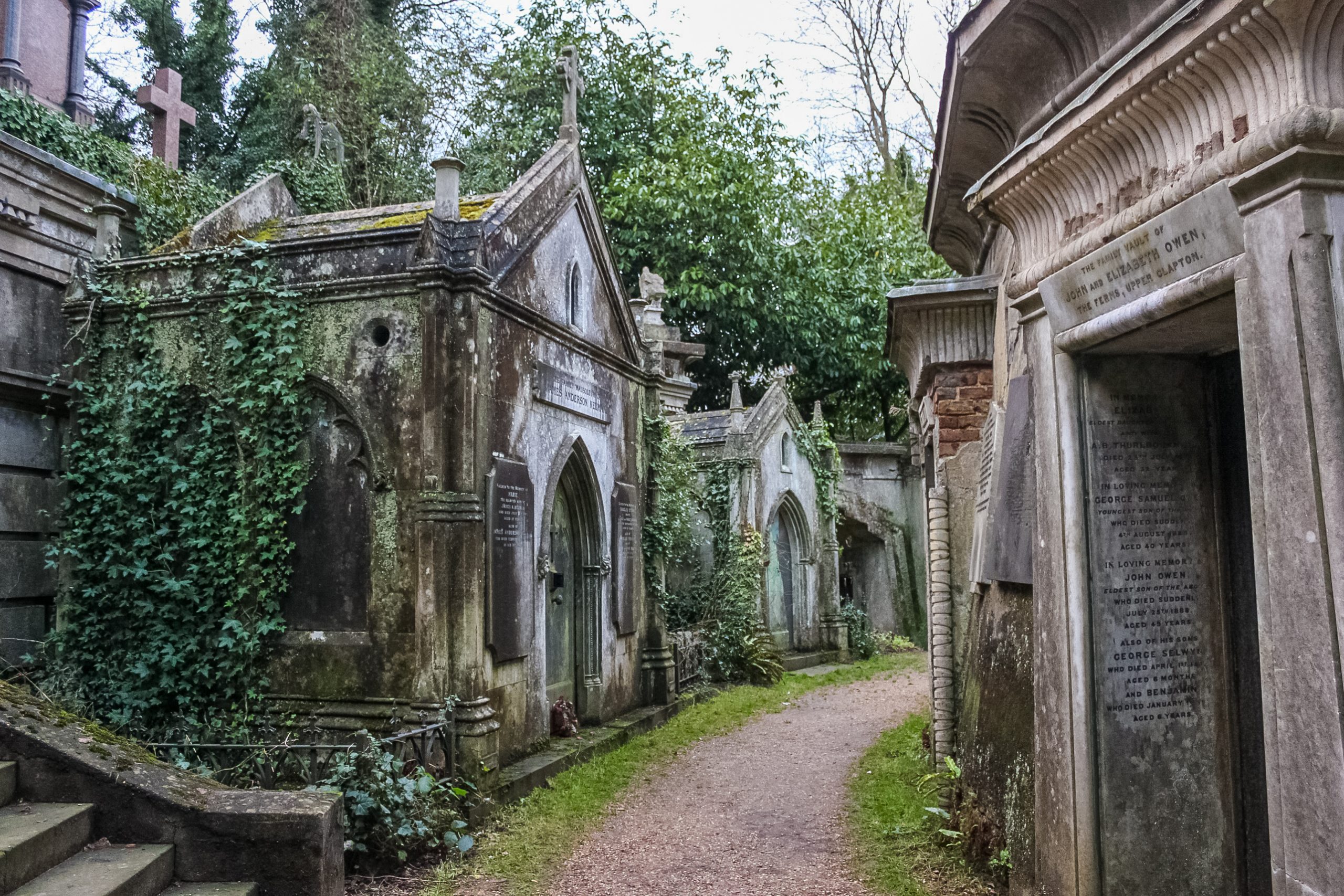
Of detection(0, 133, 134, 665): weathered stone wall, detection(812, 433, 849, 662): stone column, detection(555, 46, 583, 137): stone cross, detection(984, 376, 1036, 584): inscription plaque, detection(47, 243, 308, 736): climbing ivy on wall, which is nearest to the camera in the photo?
detection(984, 376, 1036, 584): inscription plaque

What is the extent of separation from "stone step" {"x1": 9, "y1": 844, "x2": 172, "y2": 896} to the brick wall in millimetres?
5678

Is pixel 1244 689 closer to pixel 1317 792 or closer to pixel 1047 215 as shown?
pixel 1317 792

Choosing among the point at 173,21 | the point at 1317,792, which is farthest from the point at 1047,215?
the point at 173,21

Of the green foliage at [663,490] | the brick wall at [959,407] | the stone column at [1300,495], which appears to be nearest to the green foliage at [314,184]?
the green foliage at [663,490]

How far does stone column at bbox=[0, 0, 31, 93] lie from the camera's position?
10.1 meters

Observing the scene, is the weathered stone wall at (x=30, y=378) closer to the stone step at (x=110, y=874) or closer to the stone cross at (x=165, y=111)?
the stone cross at (x=165, y=111)

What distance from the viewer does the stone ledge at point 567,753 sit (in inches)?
299

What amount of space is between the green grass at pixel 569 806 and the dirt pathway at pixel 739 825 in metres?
0.17

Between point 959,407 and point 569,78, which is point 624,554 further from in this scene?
point 569,78

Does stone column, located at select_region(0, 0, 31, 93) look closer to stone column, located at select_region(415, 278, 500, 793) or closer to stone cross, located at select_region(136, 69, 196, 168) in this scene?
stone cross, located at select_region(136, 69, 196, 168)

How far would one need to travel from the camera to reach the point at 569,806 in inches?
303

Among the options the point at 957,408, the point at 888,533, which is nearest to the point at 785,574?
the point at 888,533

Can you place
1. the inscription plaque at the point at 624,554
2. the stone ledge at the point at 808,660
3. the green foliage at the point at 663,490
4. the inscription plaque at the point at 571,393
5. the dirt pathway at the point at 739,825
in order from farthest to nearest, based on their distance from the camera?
the stone ledge at the point at 808,660 < the green foliage at the point at 663,490 < the inscription plaque at the point at 624,554 < the inscription plaque at the point at 571,393 < the dirt pathway at the point at 739,825

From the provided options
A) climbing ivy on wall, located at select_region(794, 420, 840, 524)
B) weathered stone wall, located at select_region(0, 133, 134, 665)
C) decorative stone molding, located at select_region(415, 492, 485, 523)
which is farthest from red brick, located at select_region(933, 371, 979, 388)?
climbing ivy on wall, located at select_region(794, 420, 840, 524)
